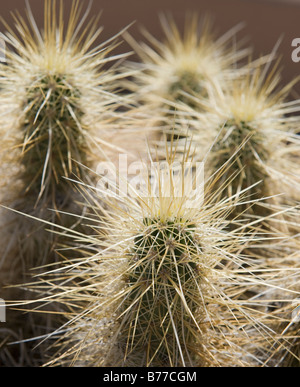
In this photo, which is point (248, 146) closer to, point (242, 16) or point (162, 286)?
point (162, 286)

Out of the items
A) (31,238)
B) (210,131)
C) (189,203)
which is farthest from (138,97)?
(189,203)

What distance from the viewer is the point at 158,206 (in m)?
0.76

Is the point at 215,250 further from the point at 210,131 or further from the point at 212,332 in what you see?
the point at 210,131

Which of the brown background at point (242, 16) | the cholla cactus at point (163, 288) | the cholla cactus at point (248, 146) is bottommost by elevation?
the cholla cactus at point (163, 288)

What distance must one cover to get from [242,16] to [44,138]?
4.27 feet

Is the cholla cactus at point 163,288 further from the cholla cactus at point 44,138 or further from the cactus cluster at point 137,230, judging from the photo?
the cholla cactus at point 44,138

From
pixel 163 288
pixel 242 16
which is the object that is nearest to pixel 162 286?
pixel 163 288

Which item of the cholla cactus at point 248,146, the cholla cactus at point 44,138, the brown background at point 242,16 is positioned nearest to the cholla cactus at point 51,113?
the cholla cactus at point 44,138

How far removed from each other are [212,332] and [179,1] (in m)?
1.48

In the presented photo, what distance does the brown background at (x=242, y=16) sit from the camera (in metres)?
1.91

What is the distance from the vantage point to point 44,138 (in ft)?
3.17

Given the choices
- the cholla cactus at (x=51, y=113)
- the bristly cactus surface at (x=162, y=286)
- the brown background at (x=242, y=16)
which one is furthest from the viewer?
the brown background at (x=242, y=16)

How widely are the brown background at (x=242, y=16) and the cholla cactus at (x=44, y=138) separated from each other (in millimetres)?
947

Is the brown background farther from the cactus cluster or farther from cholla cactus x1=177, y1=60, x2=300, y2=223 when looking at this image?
cholla cactus x1=177, y1=60, x2=300, y2=223
